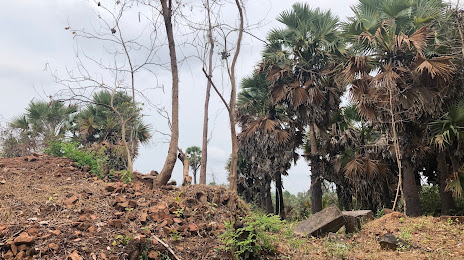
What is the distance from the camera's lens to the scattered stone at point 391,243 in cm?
720

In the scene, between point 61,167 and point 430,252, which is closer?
point 430,252

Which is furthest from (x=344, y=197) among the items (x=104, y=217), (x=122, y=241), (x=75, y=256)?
(x=75, y=256)

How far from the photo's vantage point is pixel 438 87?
11.8 meters

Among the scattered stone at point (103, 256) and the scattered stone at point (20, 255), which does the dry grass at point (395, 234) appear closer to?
the scattered stone at point (103, 256)

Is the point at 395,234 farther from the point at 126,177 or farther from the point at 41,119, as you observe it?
the point at 41,119

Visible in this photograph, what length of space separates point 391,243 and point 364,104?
19.9 ft

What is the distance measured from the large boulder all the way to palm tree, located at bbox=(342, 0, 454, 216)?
11.8 ft

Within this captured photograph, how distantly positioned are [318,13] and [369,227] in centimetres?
1068

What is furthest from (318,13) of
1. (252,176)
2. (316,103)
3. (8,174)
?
(8,174)

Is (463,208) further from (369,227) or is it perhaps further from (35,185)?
(35,185)

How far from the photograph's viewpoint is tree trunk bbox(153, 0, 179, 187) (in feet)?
26.9

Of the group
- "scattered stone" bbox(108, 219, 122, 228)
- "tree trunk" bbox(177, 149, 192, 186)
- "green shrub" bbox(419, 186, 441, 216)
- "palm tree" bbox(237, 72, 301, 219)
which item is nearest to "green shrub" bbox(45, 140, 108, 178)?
"tree trunk" bbox(177, 149, 192, 186)

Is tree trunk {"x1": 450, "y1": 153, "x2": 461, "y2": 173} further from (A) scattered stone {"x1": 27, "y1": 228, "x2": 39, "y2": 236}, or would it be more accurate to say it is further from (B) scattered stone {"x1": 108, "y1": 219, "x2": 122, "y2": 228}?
(A) scattered stone {"x1": 27, "y1": 228, "x2": 39, "y2": 236}

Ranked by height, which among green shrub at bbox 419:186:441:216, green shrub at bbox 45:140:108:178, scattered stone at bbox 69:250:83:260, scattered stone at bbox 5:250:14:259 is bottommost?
scattered stone at bbox 69:250:83:260
